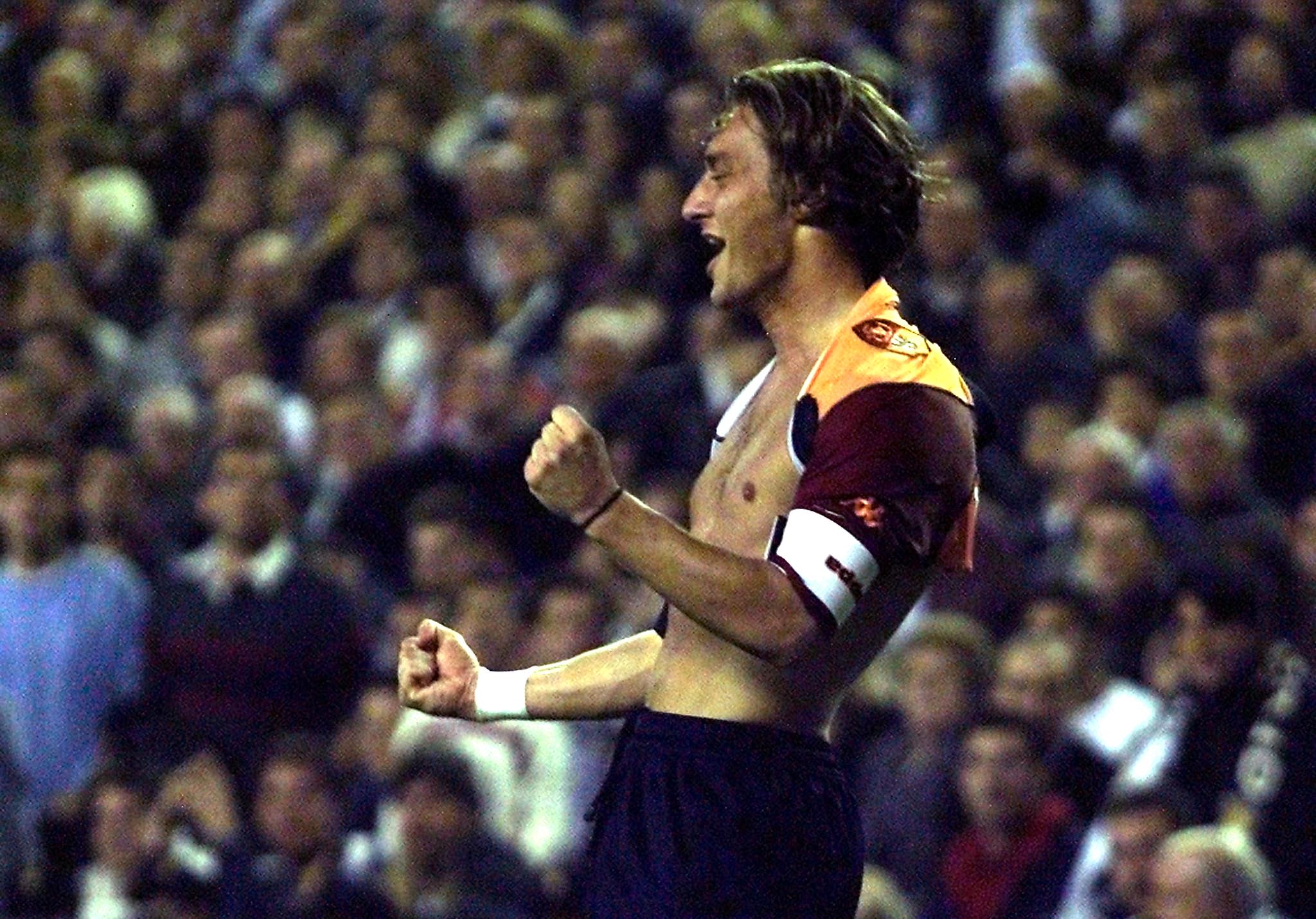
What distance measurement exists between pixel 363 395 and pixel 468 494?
3.59ft

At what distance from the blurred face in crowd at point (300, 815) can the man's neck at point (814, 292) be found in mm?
3731

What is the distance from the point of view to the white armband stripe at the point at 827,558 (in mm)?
3619

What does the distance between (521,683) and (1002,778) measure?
2.72m

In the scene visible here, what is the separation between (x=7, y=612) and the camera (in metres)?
8.63

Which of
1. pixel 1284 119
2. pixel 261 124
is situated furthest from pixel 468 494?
pixel 261 124

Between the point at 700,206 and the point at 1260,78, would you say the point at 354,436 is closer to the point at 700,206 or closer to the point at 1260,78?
the point at 1260,78

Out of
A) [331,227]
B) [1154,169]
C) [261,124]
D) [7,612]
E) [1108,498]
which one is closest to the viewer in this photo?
[1108,498]

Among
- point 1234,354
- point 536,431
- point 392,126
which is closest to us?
point 1234,354

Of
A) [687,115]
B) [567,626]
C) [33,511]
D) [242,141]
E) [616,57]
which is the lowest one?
[242,141]

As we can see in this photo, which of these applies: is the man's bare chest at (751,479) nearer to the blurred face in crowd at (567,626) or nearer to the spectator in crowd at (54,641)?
the blurred face in crowd at (567,626)

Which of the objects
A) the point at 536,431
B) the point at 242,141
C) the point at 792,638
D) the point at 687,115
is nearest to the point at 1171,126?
the point at 687,115

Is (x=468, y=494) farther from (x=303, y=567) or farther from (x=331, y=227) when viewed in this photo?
(x=331, y=227)

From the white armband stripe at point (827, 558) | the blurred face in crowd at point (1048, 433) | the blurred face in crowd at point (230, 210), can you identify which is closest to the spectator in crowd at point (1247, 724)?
the blurred face in crowd at point (1048, 433)

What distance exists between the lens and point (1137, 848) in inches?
252
